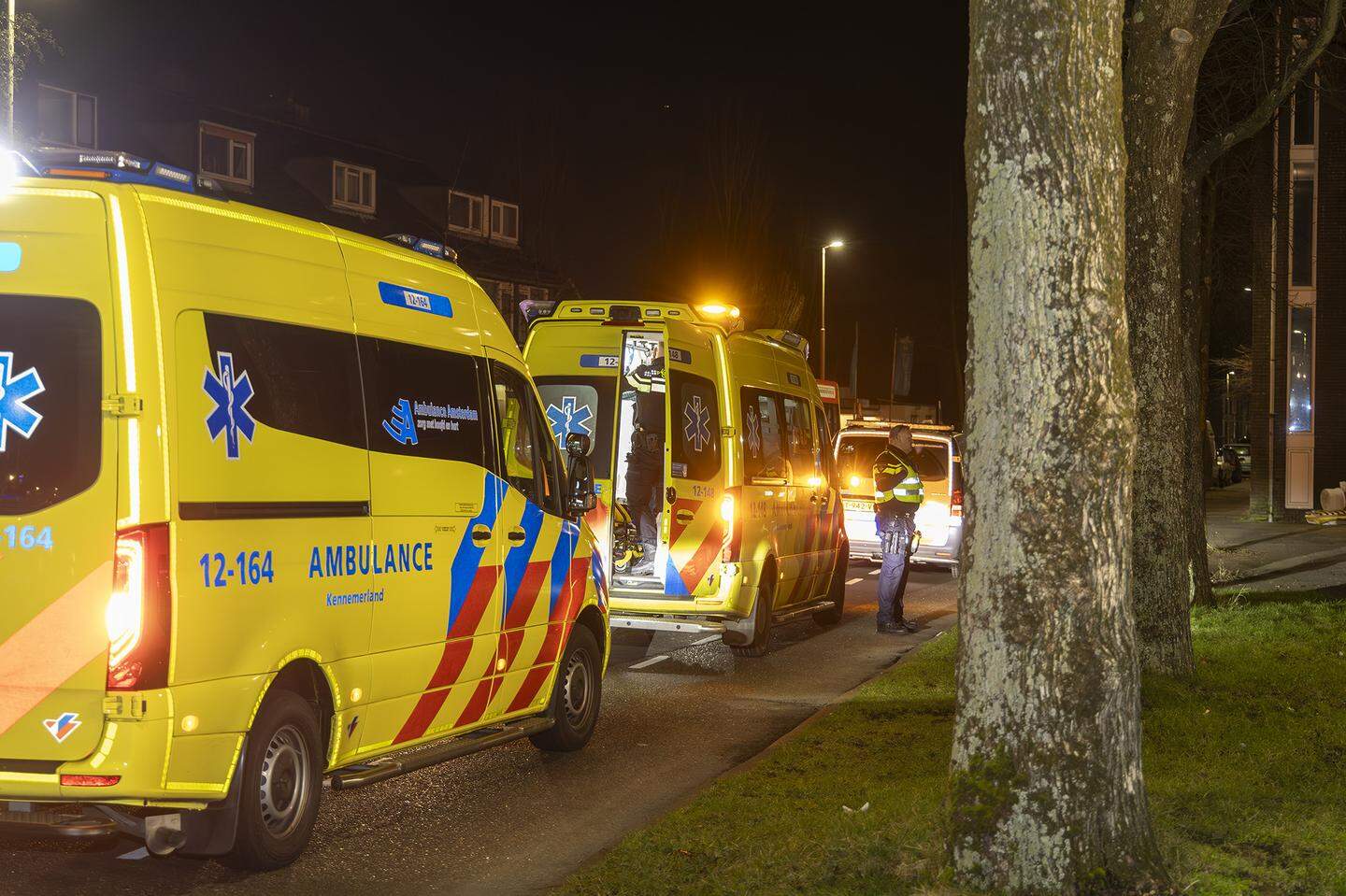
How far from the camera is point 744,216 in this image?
160 feet

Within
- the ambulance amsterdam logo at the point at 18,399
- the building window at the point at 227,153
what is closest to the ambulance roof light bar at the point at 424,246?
the ambulance amsterdam logo at the point at 18,399

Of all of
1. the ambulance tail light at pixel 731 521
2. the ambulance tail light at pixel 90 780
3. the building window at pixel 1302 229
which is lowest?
the ambulance tail light at pixel 90 780

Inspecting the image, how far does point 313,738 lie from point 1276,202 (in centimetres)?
3068

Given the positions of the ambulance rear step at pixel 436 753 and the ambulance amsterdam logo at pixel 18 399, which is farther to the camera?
the ambulance rear step at pixel 436 753

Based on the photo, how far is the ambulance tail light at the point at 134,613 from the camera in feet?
17.6

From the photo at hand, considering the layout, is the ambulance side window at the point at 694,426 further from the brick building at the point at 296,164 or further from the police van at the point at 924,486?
the brick building at the point at 296,164

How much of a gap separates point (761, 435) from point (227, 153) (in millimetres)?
33994

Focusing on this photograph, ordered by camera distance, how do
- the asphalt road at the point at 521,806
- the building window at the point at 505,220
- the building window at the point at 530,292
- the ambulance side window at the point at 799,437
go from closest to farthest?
the asphalt road at the point at 521,806, the ambulance side window at the point at 799,437, the building window at the point at 530,292, the building window at the point at 505,220

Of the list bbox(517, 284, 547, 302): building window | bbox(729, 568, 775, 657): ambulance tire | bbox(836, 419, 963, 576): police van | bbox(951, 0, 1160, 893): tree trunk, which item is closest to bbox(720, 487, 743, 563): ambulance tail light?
bbox(729, 568, 775, 657): ambulance tire

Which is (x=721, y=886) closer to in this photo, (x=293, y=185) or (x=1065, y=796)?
(x=1065, y=796)

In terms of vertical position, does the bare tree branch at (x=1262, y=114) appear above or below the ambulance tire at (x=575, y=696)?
above

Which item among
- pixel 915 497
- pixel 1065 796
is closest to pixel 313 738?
pixel 1065 796

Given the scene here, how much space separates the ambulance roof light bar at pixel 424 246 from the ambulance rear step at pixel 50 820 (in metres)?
3.19

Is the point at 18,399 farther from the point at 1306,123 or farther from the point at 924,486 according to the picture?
the point at 1306,123
